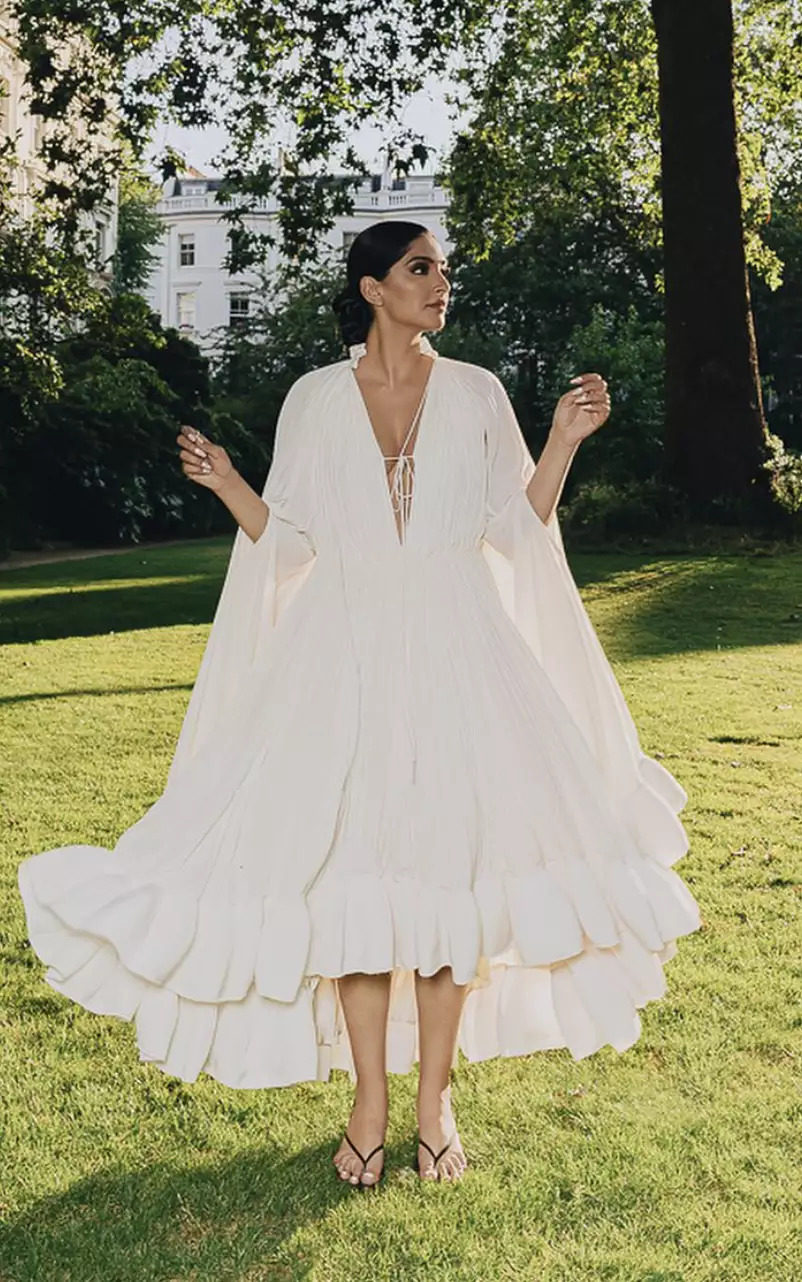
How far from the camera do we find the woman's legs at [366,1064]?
12.3 feet

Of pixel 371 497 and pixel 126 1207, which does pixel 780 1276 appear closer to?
pixel 126 1207

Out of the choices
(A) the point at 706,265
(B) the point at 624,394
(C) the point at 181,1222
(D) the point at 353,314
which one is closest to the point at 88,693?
(D) the point at 353,314

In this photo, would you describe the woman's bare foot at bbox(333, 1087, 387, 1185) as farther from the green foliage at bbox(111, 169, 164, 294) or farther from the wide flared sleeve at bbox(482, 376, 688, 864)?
the green foliage at bbox(111, 169, 164, 294)

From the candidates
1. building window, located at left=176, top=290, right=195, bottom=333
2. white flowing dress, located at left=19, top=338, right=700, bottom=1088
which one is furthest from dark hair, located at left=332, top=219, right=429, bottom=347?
building window, located at left=176, top=290, right=195, bottom=333

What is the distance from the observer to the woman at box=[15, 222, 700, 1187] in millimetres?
3607

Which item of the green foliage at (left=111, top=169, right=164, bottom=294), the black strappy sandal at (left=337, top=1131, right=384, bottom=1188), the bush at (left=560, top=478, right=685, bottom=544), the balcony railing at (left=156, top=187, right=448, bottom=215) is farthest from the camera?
the balcony railing at (left=156, top=187, right=448, bottom=215)

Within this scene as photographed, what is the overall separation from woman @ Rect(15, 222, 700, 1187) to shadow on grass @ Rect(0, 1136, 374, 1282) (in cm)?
19

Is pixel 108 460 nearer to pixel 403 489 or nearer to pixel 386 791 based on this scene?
pixel 403 489

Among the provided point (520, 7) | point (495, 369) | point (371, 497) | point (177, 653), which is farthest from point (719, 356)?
point (495, 369)

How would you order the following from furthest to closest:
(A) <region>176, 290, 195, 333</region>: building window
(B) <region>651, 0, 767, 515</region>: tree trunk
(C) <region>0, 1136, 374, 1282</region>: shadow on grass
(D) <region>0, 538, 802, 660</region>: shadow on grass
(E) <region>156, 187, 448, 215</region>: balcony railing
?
1. (A) <region>176, 290, 195, 333</region>: building window
2. (E) <region>156, 187, 448, 215</region>: balcony railing
3. (B) <region>651, 0, 767, 515</region>: tree trunk
4. (D) <region>0, 538, 802, 660</region>: shadow on grass
5. (C) <region>0, 1136, 374, 1282</region>: shadow on grass

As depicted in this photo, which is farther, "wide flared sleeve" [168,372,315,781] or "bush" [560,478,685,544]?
"bush" [560,478,685,544]

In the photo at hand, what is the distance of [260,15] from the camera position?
1762cm

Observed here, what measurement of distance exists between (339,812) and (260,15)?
16.0m

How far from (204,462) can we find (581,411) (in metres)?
0.99
